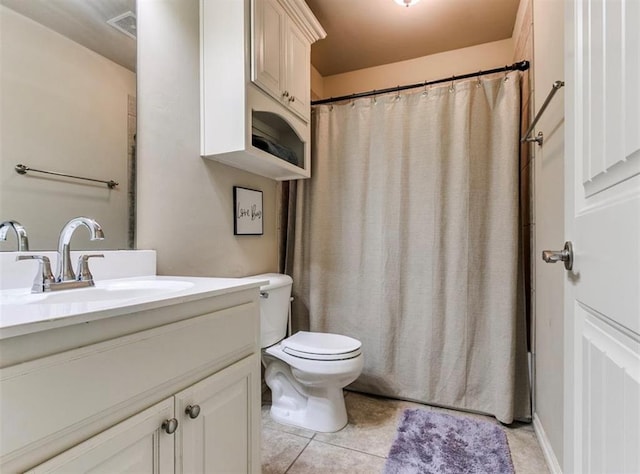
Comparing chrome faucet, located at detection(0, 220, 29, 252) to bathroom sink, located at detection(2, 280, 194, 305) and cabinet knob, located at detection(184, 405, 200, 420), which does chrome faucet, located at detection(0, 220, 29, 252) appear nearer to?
bathroom sink, located at detection(2, 280, 194, 305)

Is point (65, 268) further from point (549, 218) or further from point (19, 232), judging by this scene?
point (549, 218)

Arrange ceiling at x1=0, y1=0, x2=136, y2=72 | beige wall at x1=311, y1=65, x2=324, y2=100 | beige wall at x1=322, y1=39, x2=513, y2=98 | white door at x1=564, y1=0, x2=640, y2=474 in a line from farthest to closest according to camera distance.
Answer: beige wall at x1=311, y1=65, x2=324, y2=100, beige wall at x1=322, y1=39, x2=513, y2=98, ceiling at x1=0, y1=0, x2=136, y2=72, white door at x1=564, y1=0, x2=640, y2=474

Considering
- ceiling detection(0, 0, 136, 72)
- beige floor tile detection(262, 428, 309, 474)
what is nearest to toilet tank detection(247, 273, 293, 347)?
beige floor tile detection(262, 428, 309, 474)

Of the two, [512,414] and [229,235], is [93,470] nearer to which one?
[229,235]

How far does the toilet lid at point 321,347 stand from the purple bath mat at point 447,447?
0.47 metres

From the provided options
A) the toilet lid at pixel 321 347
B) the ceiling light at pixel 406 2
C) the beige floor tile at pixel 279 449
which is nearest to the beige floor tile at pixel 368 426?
the beige floor tile at pixel 279 449

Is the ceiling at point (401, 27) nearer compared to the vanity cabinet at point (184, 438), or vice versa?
the vanity cabinet at point (184, 438)

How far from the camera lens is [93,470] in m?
0.61

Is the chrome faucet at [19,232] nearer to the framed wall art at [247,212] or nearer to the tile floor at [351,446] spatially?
the framed wall art at [247,212]

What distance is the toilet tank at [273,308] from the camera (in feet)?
5.79

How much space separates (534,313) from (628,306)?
1.47m

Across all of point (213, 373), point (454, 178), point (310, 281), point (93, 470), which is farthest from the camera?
point (310, 281)

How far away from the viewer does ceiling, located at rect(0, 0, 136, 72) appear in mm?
1041

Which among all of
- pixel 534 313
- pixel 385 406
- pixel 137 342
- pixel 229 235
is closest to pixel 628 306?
pixel 137 342
